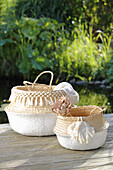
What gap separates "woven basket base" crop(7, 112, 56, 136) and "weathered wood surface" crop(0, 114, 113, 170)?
0.14 ft

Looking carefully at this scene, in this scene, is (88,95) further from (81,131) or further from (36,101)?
(81,131)

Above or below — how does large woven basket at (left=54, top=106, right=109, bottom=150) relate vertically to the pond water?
above

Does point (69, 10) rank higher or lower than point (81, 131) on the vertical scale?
higher

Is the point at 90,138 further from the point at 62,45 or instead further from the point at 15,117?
the point at 62,45

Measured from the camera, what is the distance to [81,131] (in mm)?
1479

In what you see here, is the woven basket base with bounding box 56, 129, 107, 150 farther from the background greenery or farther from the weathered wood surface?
the background greenery

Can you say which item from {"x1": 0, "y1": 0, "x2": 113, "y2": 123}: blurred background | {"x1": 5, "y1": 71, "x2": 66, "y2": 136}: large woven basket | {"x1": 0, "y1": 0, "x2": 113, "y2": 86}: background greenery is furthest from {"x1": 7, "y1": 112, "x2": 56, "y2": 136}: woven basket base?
{"x1": 0, "y1": 0, "x2": 113, "y2": 86}: background greenery

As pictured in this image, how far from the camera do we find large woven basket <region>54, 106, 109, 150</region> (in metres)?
1.49

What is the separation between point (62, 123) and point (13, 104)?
0.42 metres

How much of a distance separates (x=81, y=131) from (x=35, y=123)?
0.38 metres

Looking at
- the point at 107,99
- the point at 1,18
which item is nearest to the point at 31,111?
the point at 107,99

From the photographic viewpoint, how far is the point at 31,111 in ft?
5.74

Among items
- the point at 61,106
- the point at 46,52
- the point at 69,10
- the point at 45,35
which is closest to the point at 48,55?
the point at 46,52

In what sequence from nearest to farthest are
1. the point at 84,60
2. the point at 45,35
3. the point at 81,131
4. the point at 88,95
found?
the point at 81,131, the point at 88,95, the point at 84,60, the point at 45,35
